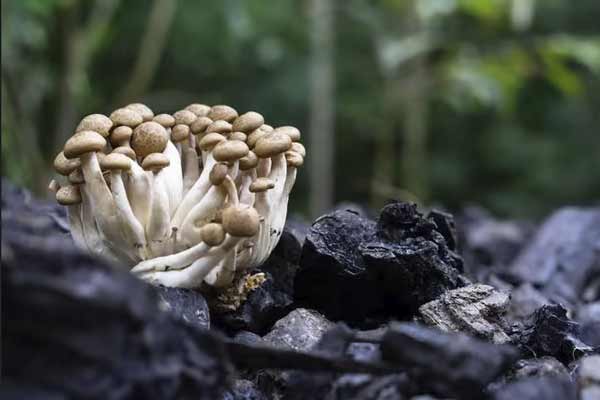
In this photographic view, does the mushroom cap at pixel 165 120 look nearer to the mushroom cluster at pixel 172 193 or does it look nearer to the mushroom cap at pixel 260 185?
the mushroom cluster at pixel 172 193

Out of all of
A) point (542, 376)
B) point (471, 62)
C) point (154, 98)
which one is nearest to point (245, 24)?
point (154, 98)

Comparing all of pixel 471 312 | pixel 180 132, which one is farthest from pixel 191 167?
pixel 471 312

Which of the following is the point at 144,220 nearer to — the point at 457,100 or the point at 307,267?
the point at 307,267

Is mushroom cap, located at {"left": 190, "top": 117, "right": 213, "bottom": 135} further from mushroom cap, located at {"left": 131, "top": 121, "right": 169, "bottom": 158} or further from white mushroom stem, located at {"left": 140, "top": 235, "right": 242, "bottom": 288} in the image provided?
white mushroom stem, located at {"left": 140, "top": 235, "right": 242, "bottom": 288}

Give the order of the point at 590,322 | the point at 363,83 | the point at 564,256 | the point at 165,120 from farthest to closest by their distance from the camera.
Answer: the point at 363,83 → the point at 564,256 → the point at 590,322 → the point at 165,120

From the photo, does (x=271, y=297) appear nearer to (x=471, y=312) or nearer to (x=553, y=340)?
(x=471, y=312)

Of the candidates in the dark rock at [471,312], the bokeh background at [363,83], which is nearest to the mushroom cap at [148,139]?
the dark rock at [471,312]
